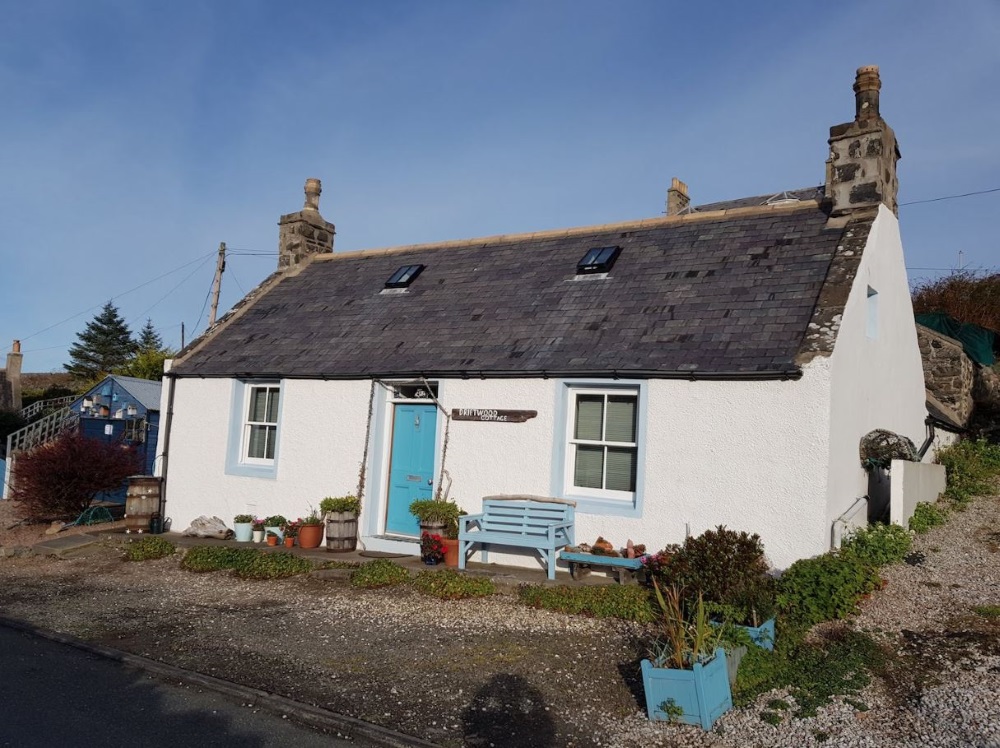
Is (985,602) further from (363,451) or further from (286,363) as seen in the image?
(286,363)

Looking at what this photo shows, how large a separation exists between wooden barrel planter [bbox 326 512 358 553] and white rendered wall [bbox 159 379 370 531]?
0.53 metres

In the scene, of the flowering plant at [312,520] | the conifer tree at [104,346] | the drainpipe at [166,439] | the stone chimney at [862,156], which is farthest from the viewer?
the conifer tree at [104,346]

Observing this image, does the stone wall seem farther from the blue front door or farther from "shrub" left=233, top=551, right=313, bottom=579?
"shrub" left=233, top=551, right=313, bottom=579

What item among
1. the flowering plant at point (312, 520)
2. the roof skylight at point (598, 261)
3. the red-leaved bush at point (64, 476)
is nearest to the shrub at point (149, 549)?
the flowering plant at point (312, 520)

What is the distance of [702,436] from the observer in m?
9.28

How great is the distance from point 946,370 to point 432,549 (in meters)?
13.3

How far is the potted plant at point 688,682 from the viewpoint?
542cm

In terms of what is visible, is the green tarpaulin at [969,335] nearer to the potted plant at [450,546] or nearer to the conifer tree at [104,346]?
the potted plant at [450,546]

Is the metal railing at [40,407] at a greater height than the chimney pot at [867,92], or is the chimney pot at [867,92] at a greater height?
the chimney pot at [867,92]

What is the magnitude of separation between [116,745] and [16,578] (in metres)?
7.07

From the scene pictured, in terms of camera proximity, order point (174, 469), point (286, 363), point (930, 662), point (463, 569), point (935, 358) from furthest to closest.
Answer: point (935, 358)
point (174, 469)
point (286, 363)
point (463, 569)
point (930, 662)

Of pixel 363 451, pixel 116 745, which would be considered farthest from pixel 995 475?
pixel 116 745

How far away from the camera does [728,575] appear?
747 centimetres

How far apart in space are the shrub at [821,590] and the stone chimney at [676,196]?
1204 cm
